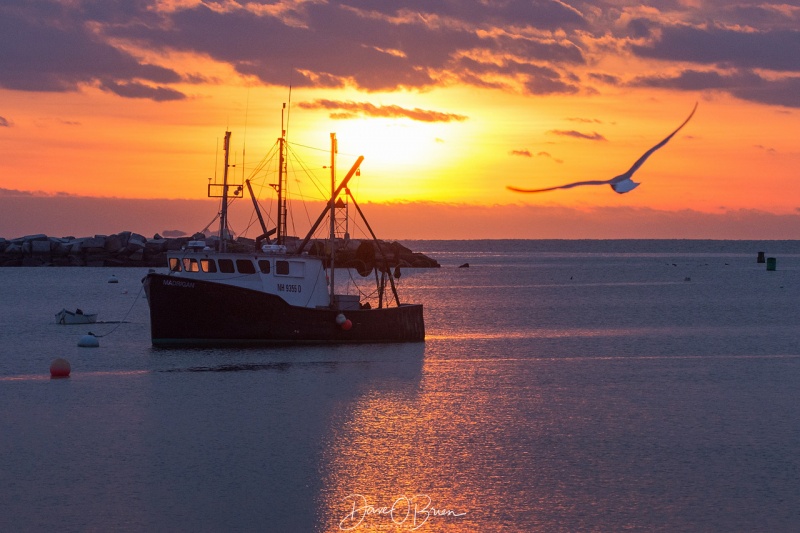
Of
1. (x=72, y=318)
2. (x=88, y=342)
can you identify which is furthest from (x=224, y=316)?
(x=72, y=318)

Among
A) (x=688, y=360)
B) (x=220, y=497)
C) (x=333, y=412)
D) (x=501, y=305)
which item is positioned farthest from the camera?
(x=501, y=305)

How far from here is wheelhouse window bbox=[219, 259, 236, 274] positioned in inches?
1476

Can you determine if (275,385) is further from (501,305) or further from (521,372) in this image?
(501,305)

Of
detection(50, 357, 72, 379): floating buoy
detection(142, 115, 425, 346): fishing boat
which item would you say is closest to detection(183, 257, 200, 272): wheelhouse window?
detection(142, 115, 425, 346): fishing boat

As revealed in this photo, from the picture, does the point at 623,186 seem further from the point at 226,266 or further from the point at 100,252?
the point at 100,252

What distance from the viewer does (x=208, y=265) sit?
37.6m

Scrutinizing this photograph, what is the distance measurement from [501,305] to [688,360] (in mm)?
34148

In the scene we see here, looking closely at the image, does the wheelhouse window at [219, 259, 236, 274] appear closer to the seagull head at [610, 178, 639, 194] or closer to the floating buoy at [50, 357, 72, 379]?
the floating buoy at [50, 357, 72, 379]

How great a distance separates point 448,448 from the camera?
18.9 metres

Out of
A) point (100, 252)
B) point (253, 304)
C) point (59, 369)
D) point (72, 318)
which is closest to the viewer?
point (59, 369)

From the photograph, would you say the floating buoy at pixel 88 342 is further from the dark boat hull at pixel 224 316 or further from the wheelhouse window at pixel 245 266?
the wheelhouse window at pixel 245 266

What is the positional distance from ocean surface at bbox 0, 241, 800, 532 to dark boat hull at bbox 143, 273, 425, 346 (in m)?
0.86

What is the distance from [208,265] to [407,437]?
1921 cm

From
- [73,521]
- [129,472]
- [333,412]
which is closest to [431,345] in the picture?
[333,412]
